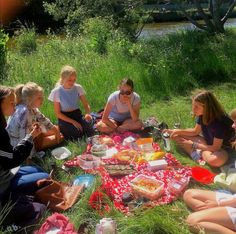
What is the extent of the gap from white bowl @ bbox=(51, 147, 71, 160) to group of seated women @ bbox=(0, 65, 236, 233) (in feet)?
0.77

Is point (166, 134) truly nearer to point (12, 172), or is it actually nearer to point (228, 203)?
point (228, 203)

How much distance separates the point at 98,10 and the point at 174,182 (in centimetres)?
1315

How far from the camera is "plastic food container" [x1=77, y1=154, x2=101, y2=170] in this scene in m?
4.33

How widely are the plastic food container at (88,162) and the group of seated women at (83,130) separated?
1.76 ft

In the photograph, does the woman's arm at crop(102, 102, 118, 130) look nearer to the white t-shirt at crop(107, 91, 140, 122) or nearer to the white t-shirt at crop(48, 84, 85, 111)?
the white t-shirt at crop(107, 91, 140, 122)

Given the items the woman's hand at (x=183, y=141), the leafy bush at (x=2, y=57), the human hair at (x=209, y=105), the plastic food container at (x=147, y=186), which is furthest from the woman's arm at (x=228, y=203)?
the leafy bush at (x=2, y=57)

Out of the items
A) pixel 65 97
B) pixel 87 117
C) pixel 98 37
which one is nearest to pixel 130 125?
pixel 87 117

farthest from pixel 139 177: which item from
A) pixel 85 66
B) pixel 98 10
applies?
pixel 98 10

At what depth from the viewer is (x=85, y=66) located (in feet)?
25.8

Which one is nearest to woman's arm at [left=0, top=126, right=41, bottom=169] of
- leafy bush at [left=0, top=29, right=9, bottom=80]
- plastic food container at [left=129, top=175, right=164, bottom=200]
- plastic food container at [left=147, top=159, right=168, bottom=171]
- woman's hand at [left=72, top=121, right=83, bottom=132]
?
plastic food container at [left=129, top=175, right=164, bottom=200]

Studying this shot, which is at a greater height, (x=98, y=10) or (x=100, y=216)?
(x=98, y=10)

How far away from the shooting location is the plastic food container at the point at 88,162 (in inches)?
171

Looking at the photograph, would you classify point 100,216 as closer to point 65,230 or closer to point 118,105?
point 65,230

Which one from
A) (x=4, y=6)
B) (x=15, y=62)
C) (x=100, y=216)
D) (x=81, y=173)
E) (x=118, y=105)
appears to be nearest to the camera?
(x=100, y=216)
